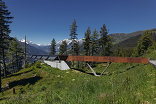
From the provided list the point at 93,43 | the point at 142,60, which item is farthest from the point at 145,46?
the point at 142,60

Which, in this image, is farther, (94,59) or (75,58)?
(75,58)

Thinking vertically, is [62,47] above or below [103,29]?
below

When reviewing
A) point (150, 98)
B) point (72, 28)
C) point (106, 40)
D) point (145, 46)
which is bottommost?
point (150, 98)

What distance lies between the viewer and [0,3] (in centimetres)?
1747

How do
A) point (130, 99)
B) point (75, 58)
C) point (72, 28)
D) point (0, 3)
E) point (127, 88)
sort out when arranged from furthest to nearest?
point (72, 28) < point (75, 58) < point (0, 3) < point (127, 88) < point (130, 99)

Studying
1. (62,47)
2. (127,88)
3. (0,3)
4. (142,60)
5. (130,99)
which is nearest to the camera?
(130,99)

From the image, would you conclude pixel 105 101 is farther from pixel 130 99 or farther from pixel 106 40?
pixel 106 40

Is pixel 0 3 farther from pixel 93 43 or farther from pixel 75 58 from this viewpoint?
pixel 93 43

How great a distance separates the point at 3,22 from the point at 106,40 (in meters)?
35.4

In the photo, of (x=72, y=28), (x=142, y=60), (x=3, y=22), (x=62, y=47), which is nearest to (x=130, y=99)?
(x=142, y=60)

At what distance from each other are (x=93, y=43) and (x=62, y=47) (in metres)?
17.9

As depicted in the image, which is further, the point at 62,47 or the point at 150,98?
the point at 62,47

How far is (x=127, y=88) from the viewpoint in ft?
14.7

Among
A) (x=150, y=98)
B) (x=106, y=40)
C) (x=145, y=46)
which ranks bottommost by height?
(x=150, y=98)
